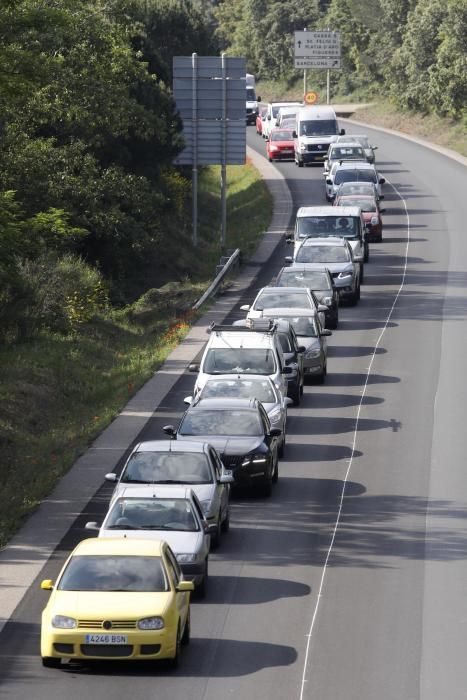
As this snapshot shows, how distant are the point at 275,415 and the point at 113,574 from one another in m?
11.5

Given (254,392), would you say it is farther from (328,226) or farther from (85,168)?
(85,168)

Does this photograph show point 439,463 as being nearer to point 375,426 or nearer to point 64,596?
point 375,426

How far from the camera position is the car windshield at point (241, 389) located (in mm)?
28109

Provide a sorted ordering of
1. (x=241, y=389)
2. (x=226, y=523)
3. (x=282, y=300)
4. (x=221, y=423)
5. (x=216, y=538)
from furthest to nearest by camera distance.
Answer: (x=282, y=300), (x=241, y=389), (x=221, y=423), (x=226, y=523), (x=216, y=538)

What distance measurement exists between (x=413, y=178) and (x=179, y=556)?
58.0 meters

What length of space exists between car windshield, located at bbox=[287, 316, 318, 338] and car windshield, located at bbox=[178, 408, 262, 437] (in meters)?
8.98

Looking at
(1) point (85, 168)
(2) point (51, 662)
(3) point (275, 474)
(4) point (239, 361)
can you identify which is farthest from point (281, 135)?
(2) point (51, 662)

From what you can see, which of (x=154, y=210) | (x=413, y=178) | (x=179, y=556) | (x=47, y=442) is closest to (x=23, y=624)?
(x=179, y=556)

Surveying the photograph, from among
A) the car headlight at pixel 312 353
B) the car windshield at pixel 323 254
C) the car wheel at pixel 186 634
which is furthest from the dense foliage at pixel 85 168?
the car wheel at pixel 186 634

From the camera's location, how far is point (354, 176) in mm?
60781

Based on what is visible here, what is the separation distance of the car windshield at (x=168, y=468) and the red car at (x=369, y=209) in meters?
→ 33.3

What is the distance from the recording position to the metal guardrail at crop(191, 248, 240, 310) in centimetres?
4583

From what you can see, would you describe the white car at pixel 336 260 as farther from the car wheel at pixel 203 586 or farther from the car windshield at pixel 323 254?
the car wheel at pixel 203 586

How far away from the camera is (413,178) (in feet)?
245
